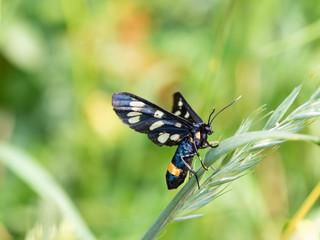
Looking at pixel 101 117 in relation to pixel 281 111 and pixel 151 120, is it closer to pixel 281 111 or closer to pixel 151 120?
pixel 151 120

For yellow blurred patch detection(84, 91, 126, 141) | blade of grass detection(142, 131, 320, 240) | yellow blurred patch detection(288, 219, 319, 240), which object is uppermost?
yellow blurred patch detection(84, 91, 126, 141)

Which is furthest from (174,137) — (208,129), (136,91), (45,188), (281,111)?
(136,91)

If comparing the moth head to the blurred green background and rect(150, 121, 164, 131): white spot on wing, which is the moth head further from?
the blurred green background

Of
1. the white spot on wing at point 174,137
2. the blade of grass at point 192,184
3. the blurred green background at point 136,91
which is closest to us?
the blade of grass at point 192,184

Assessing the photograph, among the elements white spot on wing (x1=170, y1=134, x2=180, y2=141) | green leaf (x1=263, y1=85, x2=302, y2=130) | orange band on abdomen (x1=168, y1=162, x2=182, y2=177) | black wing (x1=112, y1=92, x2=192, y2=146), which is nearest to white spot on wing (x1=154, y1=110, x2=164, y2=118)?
black wing (x1=112, y1=92, x2=192, y2=146)

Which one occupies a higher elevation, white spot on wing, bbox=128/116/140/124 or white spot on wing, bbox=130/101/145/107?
white spot on wing, bbox=130/101/145/107

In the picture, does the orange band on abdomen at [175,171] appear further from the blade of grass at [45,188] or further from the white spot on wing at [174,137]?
the blade of grass at [45,188]

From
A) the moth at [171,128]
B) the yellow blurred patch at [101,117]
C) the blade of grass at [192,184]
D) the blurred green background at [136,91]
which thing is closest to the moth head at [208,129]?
the moth at [171,128]
